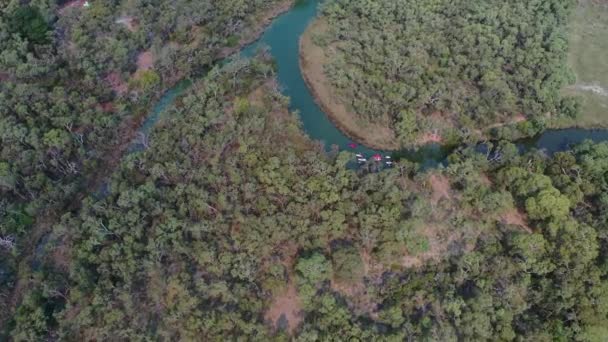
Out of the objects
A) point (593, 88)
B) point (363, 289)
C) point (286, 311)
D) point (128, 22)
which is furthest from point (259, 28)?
point (593, 88)

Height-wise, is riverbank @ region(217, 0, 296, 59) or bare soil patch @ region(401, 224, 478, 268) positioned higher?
riverbank @ region(217, 0, 296, 59)

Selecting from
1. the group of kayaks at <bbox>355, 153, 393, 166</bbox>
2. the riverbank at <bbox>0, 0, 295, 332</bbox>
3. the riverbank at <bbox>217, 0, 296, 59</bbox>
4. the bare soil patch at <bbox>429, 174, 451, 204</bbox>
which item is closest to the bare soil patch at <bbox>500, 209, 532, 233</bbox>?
the bare soil patch at <bbox>429, 174, 451, 204</bbox>

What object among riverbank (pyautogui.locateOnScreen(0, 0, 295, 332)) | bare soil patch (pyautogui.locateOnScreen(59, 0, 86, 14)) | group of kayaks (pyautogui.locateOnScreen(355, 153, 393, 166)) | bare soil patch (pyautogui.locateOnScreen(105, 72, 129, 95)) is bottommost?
group of kayaks (pyautogui.locateOnScreen(355, 153, 393, 166))

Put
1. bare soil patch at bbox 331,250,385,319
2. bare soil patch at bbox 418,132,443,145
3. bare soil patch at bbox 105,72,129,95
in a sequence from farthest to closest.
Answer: bare soil patch at bbox 105,72,129,95 → bare soil patch at bbox 418,132,443,145 → bare soil patch at bbox 331,250,385,319

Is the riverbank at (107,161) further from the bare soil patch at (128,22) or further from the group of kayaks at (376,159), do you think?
the group of kayaks at (376,159)

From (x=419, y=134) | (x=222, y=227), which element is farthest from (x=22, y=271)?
(x=419, y=134)

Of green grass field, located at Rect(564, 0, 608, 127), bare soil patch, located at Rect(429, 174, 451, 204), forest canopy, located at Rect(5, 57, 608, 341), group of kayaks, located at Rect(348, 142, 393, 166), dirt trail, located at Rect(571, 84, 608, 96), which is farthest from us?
dirt trail, located at Rect(571, 84, 608, 96)

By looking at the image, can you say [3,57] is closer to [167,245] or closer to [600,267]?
[167,245]

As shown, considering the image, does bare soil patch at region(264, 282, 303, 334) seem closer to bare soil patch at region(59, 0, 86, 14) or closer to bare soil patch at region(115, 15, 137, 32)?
bare soil patch at region(115, 15, 137, 32)
